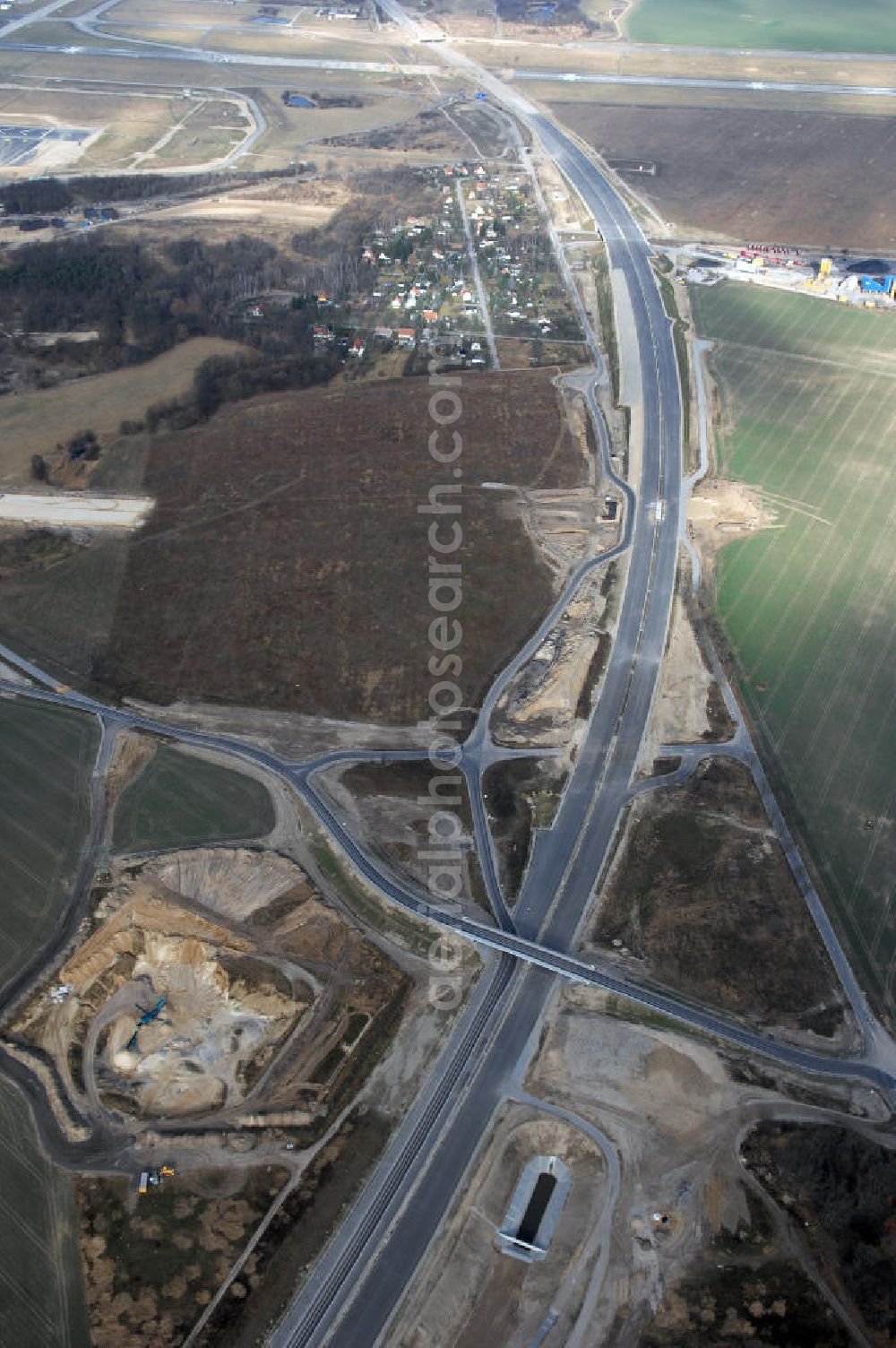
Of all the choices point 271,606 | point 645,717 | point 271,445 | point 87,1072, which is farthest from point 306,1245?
point 271,445

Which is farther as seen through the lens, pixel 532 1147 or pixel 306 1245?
pixel 532 1147

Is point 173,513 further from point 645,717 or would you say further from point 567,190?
point 567,190

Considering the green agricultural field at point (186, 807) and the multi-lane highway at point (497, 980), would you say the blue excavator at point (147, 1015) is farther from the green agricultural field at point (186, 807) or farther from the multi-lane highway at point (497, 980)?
the multi-lane highway at point (497, 980)

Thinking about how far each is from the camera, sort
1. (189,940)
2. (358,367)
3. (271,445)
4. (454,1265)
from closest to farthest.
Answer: (454,1265) → (189,940) → (271,445) → (358,367)

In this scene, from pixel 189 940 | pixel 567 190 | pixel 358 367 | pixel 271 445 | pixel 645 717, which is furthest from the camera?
pixel 567 190

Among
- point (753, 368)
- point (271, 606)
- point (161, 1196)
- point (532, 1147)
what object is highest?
point (753, 368)

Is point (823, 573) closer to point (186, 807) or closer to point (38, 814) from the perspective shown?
point (186, 807)


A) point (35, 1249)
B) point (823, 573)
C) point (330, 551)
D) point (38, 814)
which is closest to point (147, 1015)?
point (35, 1249)

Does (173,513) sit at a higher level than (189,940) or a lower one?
higher
